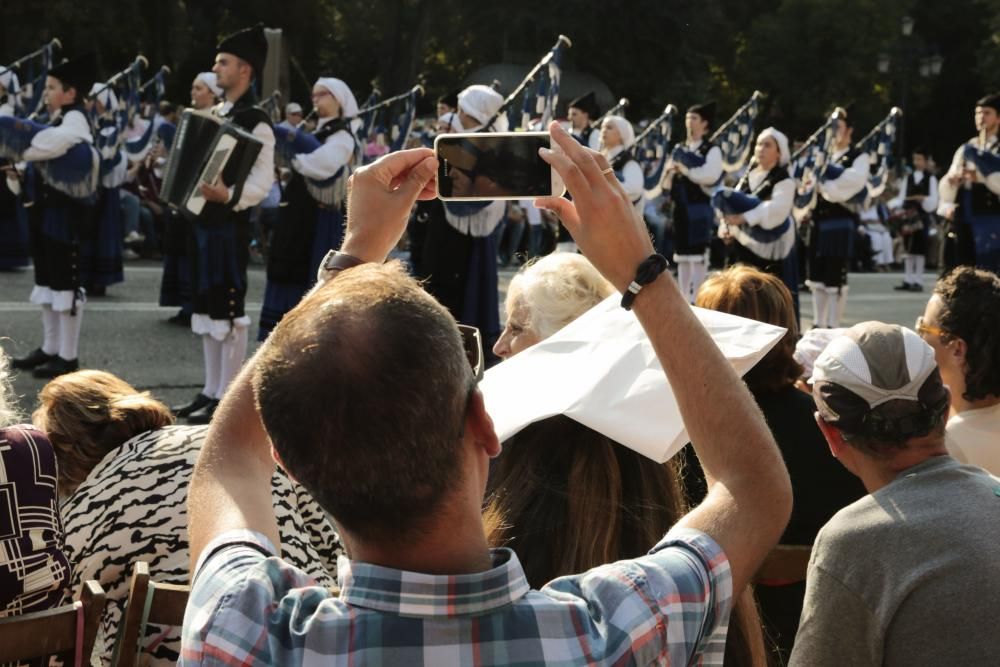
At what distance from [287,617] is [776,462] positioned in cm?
53

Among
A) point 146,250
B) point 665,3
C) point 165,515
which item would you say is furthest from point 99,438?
point 665,3

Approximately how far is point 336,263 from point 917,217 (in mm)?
15984

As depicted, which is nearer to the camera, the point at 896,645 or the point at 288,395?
the point at 288,395

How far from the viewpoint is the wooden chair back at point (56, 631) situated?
204 cm

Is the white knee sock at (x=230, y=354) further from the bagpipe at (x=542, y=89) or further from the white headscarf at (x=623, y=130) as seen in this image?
the white headscarf at (x=623, y=130)

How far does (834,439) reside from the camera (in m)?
2.31

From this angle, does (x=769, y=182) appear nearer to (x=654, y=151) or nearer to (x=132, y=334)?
(x=654, y=151)

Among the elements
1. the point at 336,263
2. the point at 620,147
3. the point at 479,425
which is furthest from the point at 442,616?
the point at 620,147

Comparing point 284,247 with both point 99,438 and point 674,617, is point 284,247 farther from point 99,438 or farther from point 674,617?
point 674,617

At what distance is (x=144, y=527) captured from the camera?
2.48 metres

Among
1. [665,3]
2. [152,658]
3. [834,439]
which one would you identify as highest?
[665,3]

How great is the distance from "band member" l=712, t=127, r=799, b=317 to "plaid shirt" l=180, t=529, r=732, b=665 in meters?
8.61

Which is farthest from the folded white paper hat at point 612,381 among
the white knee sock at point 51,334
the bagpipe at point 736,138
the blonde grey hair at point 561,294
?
the bagpipe at point 736,138

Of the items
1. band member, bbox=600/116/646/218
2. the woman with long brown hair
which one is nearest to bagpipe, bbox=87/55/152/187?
band member, bbox=600/116/646/218
